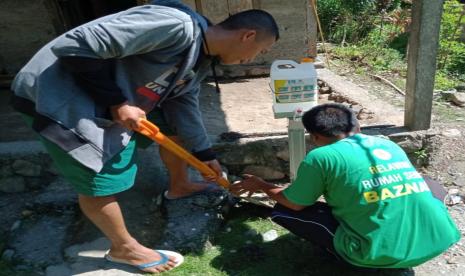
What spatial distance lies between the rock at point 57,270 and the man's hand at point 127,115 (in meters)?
0.95

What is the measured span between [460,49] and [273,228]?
4498 mm

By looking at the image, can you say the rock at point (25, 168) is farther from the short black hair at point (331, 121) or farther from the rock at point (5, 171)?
the short black hair at point (331, 121)

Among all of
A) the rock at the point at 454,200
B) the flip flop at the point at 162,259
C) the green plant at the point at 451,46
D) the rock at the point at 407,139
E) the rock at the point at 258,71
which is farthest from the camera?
the green plant at the point at 451,46

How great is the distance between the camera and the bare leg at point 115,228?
212 centimetres

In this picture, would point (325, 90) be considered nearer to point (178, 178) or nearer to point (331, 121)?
point (178, 178)

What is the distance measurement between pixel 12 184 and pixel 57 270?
114 centimetres

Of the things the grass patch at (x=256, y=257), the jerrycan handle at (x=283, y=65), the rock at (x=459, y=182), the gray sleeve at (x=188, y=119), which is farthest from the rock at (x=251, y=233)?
the rock at (x=459, y=182)

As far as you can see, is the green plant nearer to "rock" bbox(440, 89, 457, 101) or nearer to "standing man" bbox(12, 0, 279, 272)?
"rock" bbox(440, 89, 457, 101)

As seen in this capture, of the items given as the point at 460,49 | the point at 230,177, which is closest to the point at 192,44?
the point at 230,177

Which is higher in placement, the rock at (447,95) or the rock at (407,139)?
the rock at (407,139)

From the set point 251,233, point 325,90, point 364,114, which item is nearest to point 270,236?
point 251,233

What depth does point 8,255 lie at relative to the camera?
2535 millimetres

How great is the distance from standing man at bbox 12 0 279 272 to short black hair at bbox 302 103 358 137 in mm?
437

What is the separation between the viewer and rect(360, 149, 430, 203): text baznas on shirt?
2.05m
